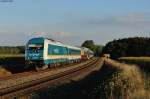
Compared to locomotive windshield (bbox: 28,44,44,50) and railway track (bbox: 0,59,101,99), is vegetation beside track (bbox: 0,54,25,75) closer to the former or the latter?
locomotive windshield (bbox: 28,44,44,50)

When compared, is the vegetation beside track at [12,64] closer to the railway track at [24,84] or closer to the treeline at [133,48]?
the railway track at [24,84]

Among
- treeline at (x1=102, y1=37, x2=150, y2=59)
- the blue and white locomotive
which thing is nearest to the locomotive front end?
the blue and white locomotive

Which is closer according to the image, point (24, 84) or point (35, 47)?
point (24, 84)

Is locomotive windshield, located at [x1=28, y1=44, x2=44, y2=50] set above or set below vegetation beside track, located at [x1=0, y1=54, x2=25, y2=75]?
above

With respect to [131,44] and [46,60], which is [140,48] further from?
[46,60]

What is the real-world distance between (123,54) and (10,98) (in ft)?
366

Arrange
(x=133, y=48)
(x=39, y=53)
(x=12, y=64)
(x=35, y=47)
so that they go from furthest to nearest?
(x=133, y=48), (x=12, y=64), (x=35, y=47), (x=39, y=53)

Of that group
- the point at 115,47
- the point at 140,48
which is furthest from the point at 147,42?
the point at 115,47

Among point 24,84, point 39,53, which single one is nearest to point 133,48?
point 39,53

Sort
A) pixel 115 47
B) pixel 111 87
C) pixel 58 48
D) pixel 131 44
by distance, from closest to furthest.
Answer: pixel 111 87 < pixel 58 48 < pixel 131 44 < pixel 115 47

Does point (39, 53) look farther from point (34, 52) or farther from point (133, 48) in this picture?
point (133, 48)

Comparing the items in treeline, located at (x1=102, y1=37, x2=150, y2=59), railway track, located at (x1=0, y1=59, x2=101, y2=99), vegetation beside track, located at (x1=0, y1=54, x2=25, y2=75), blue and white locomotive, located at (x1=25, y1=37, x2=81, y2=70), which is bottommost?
railway track, located at (x1=0, y1=59, x2=101, y2=99)

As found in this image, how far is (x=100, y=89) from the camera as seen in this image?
18031mm

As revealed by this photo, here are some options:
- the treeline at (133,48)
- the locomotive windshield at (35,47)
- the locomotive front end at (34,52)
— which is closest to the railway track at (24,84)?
the locomotive front end at (34,52)
